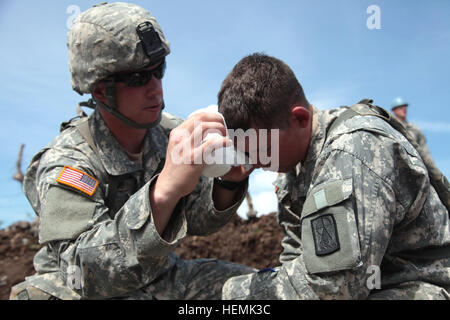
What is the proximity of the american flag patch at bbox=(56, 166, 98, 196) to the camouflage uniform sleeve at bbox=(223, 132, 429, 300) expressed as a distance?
4.58 feet

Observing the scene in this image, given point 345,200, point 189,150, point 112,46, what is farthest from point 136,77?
point 345,200

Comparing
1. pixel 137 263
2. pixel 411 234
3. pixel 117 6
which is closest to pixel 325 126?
pixel 411 234

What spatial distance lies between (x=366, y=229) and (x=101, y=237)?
1534mm

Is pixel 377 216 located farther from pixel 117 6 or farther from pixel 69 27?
pixel 69 27

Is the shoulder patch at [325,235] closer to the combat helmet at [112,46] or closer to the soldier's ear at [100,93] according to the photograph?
the combat helmet at [112,46]

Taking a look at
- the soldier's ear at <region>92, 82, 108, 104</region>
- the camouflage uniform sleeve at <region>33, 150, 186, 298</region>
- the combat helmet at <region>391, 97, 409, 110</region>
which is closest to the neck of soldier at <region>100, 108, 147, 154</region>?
the soldier's ear at <region>92, 82, 108, 104</region>

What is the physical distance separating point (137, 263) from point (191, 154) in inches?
30.6

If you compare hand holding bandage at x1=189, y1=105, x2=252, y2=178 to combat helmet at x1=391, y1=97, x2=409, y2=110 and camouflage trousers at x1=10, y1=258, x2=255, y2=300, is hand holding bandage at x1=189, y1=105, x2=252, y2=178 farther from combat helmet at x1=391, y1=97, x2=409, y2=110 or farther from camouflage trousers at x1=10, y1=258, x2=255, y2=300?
combat helmet at x1=391, y1=97, x2=409, y2=110

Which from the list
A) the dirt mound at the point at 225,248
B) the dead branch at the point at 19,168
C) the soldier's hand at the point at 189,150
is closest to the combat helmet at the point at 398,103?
the dirt mound at the point at 225,248

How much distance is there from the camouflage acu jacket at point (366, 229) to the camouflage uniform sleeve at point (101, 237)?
62 cm

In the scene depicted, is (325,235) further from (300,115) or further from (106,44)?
(106,44)

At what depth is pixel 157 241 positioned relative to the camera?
7.71 feet

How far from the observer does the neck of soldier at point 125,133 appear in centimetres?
347

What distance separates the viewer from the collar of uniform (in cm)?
324
